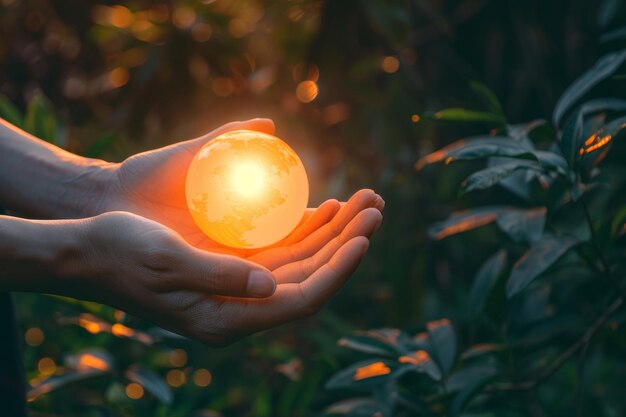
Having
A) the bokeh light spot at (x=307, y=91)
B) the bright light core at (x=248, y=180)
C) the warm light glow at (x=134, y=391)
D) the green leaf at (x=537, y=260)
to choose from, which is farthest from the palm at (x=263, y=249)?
the bokeh light spot at (x=307, y=91)

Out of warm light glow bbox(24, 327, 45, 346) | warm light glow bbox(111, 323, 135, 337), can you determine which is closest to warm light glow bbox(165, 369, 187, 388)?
warm light glow bbox(24, 327, 45, 346)

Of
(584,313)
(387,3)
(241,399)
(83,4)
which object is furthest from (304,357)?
(83,4)

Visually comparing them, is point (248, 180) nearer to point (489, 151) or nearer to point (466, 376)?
point (489, 151)

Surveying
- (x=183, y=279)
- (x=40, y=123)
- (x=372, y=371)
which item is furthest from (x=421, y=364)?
(x=40, y=123)

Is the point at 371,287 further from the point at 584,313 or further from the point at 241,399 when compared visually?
the point at 584,313

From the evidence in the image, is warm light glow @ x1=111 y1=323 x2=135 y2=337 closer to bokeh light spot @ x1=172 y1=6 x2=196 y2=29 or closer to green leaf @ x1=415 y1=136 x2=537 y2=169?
green leaf @ x1=415 y1=136 x2=537 y2=169

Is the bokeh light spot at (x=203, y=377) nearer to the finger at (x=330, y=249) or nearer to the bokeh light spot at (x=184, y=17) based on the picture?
the finger at (x=330, y=249)
